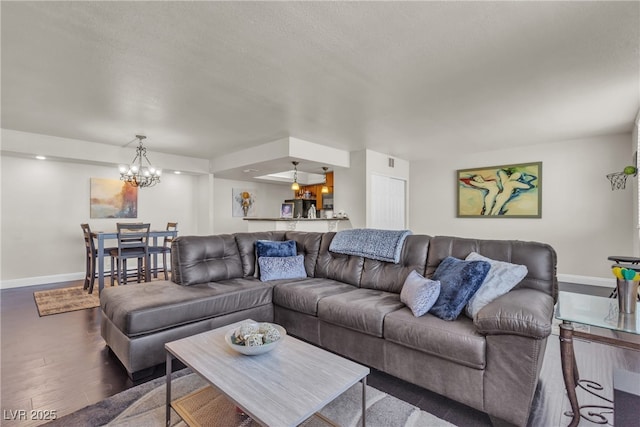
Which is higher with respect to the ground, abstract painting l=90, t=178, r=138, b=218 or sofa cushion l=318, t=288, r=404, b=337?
abstract painting l=90, t=178, r=138, b=218

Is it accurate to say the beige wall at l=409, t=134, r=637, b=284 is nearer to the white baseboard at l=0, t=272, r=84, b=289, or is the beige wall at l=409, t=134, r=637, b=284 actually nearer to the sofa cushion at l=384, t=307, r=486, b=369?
the sofa cushion at l=384, t=307, r=486, b=369

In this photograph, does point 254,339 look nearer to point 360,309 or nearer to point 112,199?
point 360,309

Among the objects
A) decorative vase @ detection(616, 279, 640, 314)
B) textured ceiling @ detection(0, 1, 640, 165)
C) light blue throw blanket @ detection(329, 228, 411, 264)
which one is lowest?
decorative vase @ detection(616, 279, 640, 314)

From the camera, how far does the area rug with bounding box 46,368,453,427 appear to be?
5.36 ft

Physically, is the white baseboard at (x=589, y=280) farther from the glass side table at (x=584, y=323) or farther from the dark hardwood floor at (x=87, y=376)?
the glass side table at (x=584, y=323)

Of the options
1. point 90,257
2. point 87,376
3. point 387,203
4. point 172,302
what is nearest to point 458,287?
point 172,302

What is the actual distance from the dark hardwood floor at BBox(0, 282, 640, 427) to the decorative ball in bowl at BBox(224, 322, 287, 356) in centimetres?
89

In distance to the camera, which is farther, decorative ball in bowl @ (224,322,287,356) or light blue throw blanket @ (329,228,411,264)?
light blue throw blanket @ (329,228,411,264)

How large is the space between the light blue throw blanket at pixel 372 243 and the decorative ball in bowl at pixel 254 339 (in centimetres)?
139

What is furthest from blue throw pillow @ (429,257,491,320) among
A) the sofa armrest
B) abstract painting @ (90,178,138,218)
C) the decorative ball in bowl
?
abstract painting @ (90,178,138,218)

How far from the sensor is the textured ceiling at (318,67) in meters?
1.95

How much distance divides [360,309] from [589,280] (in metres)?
5.01

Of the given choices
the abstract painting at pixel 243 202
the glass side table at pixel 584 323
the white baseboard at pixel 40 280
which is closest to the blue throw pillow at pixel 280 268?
the glass side table at pixel 584 323

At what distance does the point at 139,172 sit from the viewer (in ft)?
16.6
